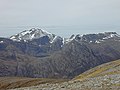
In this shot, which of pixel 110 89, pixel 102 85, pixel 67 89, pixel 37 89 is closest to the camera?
pixel 110 89

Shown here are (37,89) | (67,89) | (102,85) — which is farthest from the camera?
(37,89)

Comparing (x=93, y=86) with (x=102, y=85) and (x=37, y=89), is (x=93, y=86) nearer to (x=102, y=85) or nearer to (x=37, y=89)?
(x=102, y=85)

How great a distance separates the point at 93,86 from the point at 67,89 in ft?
12.5

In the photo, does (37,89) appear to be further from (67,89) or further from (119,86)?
(119,86)

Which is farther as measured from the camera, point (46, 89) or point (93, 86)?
point (46, 89)

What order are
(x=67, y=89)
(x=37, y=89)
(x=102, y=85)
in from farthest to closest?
(x=37, y=89) < (x=67, y=89) < (x=102, y=85)

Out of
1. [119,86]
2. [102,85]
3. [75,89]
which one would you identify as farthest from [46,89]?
[119,86]

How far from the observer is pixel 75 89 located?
1471 inches

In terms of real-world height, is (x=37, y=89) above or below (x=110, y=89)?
below

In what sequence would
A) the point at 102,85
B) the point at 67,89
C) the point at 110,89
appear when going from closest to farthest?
the point at 110,89 < the point at 102,85 < the point at 67,89

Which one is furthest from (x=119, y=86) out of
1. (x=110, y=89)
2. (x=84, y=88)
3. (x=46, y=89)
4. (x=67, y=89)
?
(x=46, y=89)

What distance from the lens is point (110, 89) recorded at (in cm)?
3319

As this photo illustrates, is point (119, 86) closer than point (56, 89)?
Yes

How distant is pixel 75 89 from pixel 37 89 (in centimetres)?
746
